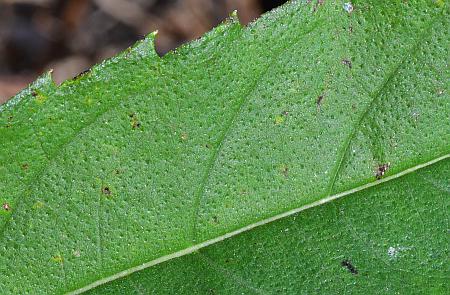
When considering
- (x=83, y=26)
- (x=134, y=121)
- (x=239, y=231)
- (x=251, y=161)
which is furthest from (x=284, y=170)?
(x=83, y=26)

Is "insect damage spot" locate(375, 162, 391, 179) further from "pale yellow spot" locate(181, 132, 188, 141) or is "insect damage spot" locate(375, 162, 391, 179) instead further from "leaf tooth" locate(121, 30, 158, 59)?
"leaf tooth" locate(121, 30, 158, 59)

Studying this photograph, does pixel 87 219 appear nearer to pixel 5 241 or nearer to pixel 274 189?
pixel 5 241

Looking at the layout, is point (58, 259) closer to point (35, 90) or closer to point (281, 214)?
point (35, 90)

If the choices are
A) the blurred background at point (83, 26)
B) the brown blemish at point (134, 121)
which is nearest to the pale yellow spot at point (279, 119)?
the brown blemish at point (134, 121)

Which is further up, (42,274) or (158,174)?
(158,174)

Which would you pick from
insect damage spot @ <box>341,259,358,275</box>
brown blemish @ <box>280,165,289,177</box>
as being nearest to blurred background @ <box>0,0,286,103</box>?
brown blemish @ <box>280,165,289,177</box>

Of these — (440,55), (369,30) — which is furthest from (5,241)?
(440,55)
